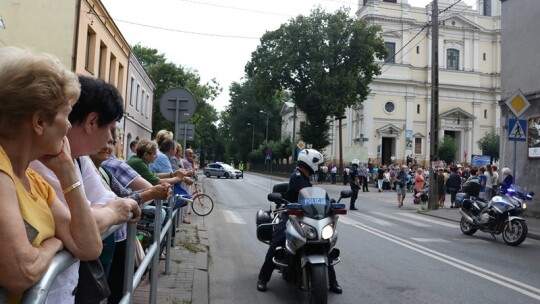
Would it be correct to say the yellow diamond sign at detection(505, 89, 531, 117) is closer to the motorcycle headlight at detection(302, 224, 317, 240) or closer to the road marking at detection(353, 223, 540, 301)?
the road marking at detection(353, 223, 540, 301)

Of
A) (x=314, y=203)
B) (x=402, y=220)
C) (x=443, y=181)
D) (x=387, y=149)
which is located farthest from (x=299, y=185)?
(x=387, y=149)

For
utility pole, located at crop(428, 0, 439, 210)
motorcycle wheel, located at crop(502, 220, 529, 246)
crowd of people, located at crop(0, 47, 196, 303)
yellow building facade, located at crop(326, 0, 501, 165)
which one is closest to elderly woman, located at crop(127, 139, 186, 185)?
crowd of people, located at crop(0, 47, 196, 303)

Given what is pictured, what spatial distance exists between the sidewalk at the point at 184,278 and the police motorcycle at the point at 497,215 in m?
6.46

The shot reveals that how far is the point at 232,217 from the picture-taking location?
13695mm

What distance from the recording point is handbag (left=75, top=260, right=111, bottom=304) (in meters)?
1.88

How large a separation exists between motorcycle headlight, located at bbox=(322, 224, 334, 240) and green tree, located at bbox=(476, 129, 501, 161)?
53.8 m

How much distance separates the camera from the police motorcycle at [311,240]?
186 inches

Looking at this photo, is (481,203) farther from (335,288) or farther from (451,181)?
(451,181)

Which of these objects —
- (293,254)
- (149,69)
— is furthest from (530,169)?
(149,69)

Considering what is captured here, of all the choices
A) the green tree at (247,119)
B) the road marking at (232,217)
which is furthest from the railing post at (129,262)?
the green tree at (247,119)

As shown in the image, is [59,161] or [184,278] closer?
[59,161]

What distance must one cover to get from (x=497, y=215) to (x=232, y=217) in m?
6.92

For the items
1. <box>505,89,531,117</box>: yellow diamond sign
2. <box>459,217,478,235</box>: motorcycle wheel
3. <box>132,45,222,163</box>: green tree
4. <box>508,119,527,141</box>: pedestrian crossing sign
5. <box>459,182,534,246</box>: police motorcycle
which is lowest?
<box>459,217,478,235</box>: motorcycle wheel

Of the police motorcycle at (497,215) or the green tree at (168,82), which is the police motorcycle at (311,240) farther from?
the green tree at (168,82)
